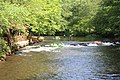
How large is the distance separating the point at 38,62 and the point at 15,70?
15.6 ft

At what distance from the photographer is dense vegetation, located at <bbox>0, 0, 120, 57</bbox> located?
29.1m

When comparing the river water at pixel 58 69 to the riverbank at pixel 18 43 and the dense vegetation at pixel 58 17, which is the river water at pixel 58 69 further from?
the dense vegetation at pixel 58 17

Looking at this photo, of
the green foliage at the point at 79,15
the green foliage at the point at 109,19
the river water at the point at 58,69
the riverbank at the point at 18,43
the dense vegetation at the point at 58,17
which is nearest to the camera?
the river water at the point at 58,69

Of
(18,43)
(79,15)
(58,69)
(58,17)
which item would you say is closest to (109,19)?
(58,17)

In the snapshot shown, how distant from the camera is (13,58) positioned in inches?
1252

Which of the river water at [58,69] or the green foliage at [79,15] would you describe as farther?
the green foliage at [79,15]

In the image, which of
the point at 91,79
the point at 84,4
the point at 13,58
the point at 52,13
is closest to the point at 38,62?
the point at 13,58

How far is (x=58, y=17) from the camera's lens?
176ft

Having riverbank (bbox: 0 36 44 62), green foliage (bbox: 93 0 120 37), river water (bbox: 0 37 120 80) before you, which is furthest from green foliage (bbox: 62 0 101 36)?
river water (bbox: 0 37 120 80)

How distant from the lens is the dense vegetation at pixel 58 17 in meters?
29.1

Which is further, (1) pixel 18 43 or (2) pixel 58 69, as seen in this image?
(1) pixel 18 43

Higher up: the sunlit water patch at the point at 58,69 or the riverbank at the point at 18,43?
the sunlit water patch at the point at 58,69

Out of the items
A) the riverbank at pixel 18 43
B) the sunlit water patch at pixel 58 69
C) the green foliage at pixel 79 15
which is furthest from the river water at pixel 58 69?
the green foliage at pixel 79 15

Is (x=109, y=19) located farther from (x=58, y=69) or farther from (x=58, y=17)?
(x=58, y=69)
